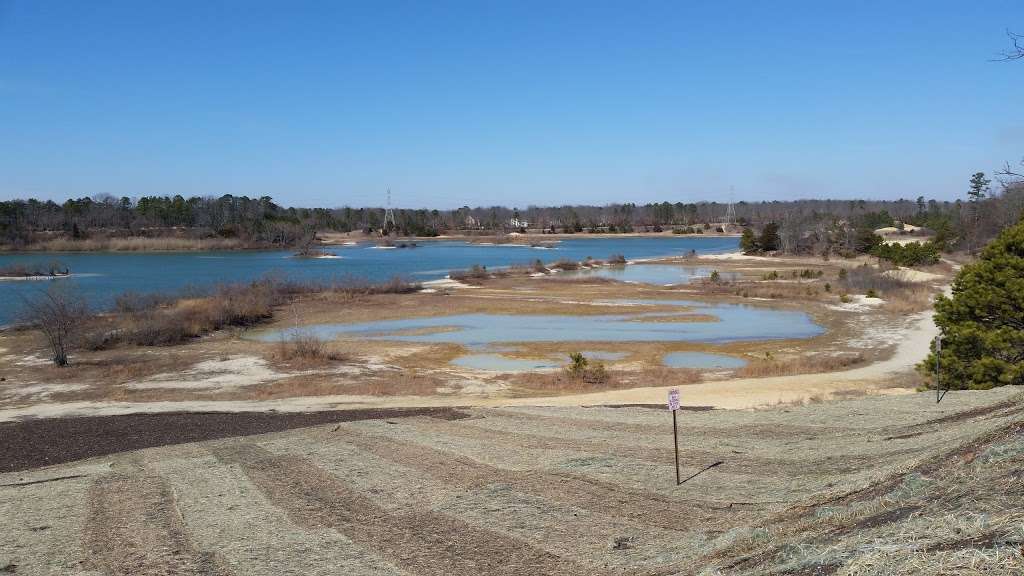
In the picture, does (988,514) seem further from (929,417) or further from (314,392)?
(314,392)

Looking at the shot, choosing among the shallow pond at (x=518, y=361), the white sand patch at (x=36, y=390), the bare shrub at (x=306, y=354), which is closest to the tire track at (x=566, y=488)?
the white sand patch at (x=36, y=390)

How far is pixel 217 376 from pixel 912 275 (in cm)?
6217

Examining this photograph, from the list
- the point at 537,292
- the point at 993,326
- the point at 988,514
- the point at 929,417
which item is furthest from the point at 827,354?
the point at 537,292

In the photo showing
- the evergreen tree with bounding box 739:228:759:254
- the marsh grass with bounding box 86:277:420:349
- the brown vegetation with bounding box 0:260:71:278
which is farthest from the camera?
the evergreen tree with bounding box 739:228:759:254

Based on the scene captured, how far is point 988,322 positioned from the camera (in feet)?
68.8

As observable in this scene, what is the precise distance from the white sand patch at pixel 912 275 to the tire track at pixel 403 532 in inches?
2537

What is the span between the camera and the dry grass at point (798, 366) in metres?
30.5

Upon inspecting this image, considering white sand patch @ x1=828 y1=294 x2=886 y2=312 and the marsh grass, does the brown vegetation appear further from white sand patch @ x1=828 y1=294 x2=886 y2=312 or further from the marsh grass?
white sand patch @ x1=828 y1=294 x2=886 y2=312

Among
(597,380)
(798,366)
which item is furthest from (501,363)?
(798,366)

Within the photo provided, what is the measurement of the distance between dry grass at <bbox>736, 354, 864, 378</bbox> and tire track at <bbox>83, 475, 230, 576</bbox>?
22.6 meters

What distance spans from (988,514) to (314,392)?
22071 mm

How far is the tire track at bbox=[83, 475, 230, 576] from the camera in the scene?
982cm

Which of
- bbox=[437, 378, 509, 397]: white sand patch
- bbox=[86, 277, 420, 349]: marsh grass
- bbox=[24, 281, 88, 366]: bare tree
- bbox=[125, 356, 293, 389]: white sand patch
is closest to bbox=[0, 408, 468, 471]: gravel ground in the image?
bbox=[437, 378, 509, 397]: white sand patch

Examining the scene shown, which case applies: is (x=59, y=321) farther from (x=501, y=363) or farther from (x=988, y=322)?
(x=988, y=322)
